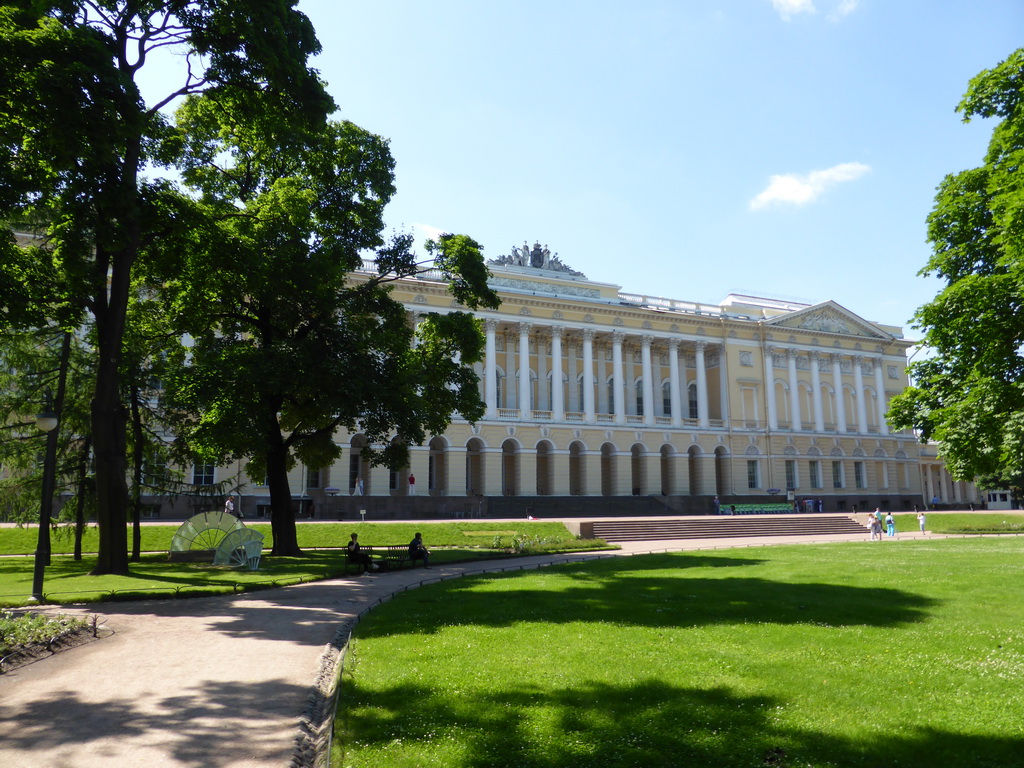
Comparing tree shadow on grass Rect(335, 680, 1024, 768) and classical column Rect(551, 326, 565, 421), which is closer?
tree shadow on grass Rect(335, 680, 1024, 768)

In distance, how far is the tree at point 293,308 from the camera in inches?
896

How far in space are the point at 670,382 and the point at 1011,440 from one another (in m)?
49.6

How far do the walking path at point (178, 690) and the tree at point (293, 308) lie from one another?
980 centimetres

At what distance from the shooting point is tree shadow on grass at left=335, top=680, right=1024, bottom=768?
5930 mm

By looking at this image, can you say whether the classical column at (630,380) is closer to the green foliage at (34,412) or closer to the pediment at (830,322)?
the pediment at (830,322)

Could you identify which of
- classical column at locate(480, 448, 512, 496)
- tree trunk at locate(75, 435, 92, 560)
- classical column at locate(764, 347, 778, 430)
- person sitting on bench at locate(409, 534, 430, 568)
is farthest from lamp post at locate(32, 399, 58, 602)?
classical column at locate(764, 347, 778, 430)

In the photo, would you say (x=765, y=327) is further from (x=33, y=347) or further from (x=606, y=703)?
(x=606, y=703)

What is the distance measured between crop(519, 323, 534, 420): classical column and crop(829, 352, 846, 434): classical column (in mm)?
32251

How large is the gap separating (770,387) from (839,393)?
8.21m

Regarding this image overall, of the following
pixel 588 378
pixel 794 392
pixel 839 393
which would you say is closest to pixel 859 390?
pixel 839 393

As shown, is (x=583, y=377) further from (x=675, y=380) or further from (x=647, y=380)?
(x=675, y=380)

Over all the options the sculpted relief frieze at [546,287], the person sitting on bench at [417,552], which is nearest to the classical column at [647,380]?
the sculpted relief frieze at [546,287]

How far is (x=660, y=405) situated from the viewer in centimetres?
6706

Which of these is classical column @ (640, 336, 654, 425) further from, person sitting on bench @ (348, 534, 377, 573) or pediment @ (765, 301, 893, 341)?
person sitting on bench @ (348, 534, 377, 573)
